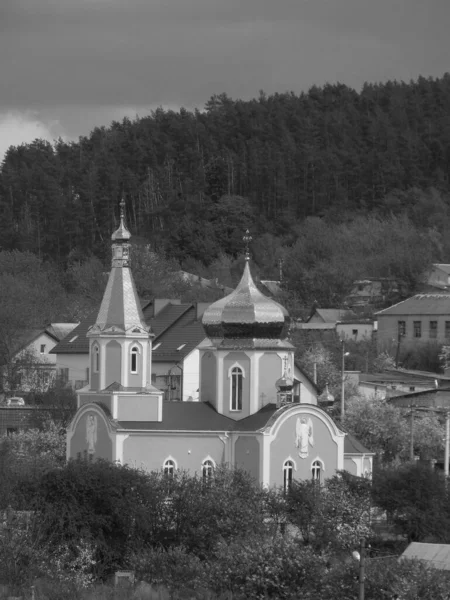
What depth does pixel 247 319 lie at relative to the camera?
4544 cm

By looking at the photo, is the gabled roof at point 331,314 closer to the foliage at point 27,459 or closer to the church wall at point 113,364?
the foliage at point 27,459

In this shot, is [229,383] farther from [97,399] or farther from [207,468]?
[97,399]

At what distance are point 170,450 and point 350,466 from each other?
4.85 m

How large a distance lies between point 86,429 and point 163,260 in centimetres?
4699

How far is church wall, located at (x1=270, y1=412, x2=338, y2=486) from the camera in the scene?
4341 cm

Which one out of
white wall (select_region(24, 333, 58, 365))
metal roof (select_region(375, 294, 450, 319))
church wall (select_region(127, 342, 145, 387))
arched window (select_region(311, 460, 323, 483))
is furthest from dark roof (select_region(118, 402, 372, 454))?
metal roof (select_region(375, 294, 450, 319))

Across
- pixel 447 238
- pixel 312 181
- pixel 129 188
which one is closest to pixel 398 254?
pixel 447 238

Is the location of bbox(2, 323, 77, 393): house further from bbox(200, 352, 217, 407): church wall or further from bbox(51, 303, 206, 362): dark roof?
bbox(200, 352, 217, 407): church wall

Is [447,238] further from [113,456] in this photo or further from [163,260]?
[113,456]

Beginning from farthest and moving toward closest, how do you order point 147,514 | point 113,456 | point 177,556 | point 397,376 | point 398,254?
1. point 398,254
2. point 397,376
3. point 113,456
4. point 147,514
5. point 177,556

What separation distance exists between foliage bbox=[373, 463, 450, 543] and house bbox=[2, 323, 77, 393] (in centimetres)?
2319

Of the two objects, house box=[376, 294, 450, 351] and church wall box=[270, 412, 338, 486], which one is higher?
house box=[376, 294, 450, 351]

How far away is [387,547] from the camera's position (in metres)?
40.7

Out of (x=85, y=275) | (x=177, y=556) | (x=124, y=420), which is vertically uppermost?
(x=85, y=275)
